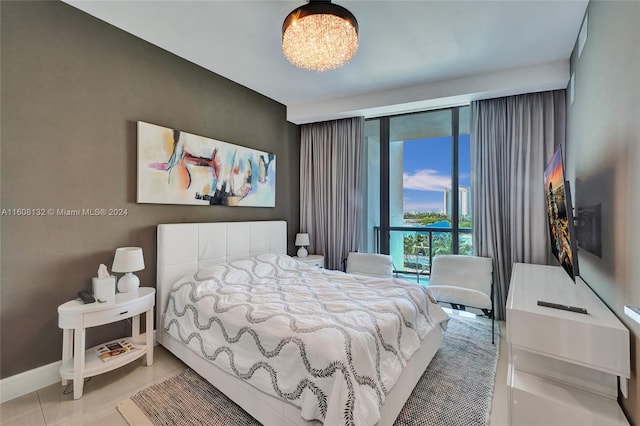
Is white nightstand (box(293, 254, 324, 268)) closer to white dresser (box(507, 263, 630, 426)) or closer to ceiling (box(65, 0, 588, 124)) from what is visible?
ceiling (box(65, 0, 588, 124))

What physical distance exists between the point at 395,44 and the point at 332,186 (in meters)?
2.18

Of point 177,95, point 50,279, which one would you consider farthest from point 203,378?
point 177,95

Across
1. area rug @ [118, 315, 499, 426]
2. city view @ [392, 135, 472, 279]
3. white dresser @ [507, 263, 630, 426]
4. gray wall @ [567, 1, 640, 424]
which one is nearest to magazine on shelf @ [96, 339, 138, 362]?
area rug @ [118, 315, 499, 426]

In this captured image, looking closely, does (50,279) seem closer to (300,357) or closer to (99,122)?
(99,122)

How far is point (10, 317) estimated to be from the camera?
6.37ft

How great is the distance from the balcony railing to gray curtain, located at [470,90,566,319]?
0.46 m

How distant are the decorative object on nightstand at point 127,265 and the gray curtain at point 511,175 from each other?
3674 millimetres

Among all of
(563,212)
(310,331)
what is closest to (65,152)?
(310,331)

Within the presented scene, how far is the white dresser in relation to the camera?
1330mm

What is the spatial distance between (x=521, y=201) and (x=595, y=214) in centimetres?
153

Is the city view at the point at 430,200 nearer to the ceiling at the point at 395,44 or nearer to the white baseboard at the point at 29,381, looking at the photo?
the ceiling at the point at 395,44

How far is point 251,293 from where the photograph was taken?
7.73 ft

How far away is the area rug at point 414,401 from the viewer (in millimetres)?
1750

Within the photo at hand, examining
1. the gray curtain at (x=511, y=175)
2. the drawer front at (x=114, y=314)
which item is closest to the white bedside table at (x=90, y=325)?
the drawer front at (x=114, y=314)
